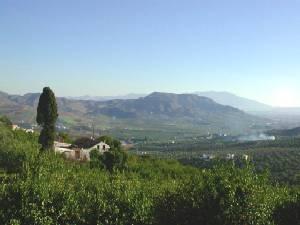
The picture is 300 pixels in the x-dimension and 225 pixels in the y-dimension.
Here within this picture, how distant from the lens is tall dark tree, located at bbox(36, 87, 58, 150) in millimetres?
93375

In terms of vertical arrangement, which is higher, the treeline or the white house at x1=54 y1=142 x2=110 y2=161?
the treeline

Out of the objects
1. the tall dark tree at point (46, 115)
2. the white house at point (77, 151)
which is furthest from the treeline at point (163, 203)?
the white house at point (77, 151)

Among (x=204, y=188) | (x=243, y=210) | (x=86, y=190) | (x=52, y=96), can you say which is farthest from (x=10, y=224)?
(x=52, y=96)

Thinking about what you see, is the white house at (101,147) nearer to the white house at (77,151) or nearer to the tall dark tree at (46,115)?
the white house at (77,151)

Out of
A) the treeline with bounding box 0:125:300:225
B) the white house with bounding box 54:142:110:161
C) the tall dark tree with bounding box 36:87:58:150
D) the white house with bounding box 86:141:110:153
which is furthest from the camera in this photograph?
the white house with bounding box 86:141:110:153

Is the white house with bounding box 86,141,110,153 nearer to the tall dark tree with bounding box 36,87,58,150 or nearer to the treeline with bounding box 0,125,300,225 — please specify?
the tall dark tree with bounding box 36,87,58,150

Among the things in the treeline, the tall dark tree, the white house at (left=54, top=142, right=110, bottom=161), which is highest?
the tall dark tree

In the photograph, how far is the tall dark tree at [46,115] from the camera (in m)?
93.4

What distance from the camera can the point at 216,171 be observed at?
38.1 meters

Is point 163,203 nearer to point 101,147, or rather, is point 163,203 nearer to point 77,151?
point 77,151

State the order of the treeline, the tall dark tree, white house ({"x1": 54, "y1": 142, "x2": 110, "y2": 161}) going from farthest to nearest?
white house ({"x1": 54, "y1": 142, "x2": 110, "y2": 161})
the tall dark tree
the treeline

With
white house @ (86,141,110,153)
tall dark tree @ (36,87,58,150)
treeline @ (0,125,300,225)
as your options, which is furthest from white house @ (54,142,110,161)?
treeline @ (0,125,300,225)

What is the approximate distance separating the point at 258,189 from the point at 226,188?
2.76 m

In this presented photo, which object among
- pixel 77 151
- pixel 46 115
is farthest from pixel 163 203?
pixel 77 151
